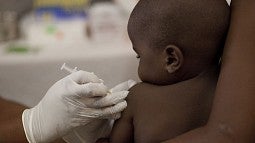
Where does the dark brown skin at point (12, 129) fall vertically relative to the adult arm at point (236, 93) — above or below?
below

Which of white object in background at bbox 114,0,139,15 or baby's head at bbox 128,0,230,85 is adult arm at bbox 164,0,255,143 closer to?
baby's head at bbox 128,0,230,85

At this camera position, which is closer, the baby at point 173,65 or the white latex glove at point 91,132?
the baby at point 173,65

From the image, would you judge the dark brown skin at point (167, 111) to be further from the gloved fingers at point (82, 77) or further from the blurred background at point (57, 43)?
the blurred background at point (57, 43)

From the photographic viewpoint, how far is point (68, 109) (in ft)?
2.70

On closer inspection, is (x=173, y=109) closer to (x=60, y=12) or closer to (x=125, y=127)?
(x=125, y=127)

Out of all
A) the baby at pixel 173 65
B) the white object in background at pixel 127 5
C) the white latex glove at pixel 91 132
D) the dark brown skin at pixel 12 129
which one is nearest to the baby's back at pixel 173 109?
the baby at pixel 173 65

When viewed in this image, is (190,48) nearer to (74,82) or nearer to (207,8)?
(207,8)

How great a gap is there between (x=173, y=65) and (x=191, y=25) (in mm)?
84

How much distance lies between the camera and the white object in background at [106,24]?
176 cm

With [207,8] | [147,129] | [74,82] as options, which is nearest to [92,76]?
[74,82]

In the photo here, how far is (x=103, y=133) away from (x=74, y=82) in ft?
0.52

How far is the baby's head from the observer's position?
0.75 m

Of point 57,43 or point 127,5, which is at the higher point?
point 127,5

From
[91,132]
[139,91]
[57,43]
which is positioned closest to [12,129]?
[91,132]
